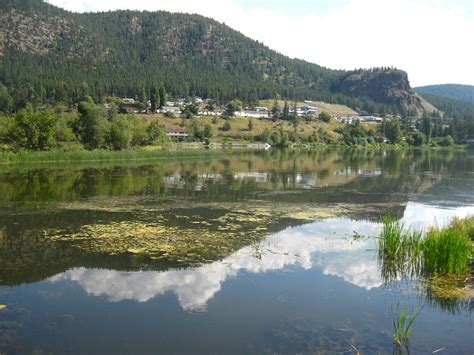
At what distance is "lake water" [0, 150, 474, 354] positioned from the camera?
12391 millimetres

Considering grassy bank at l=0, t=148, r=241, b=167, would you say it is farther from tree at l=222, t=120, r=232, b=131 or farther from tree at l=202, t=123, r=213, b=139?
tree at l=222, t=120, r=232, b=131

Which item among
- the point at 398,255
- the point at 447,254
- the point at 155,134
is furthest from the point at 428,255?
the point at 155,134

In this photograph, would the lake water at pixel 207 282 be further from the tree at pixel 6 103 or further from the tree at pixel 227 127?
the tree at pixel 227 127

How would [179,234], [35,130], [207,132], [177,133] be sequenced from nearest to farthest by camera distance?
[179,234] < [35,130] < [177,133] < [207,132]

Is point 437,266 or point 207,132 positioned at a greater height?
point 207,132

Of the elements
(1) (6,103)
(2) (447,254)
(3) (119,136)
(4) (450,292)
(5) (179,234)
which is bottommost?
(5) (179,234)

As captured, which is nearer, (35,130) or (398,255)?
(398,255)

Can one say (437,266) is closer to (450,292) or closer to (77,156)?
(450,292)

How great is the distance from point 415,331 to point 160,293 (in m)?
8.09

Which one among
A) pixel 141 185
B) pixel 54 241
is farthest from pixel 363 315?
pixel 141 185

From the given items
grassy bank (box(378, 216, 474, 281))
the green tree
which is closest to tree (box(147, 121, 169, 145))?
the green tree

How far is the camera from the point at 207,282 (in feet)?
54.7

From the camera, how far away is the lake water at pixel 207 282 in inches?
488

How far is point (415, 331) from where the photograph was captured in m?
13.1
